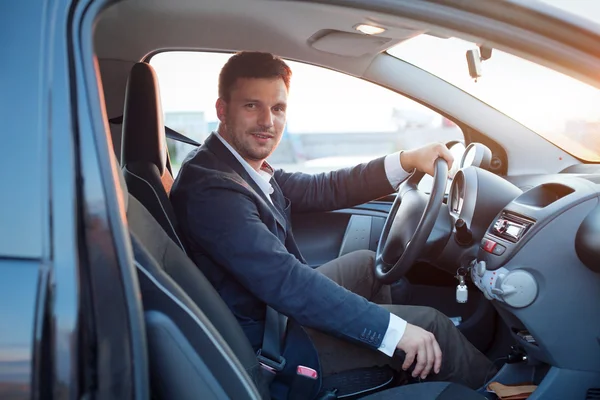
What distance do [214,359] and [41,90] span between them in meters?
0.50

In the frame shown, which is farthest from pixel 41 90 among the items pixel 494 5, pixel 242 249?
pixel 242 249

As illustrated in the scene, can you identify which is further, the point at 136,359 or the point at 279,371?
the point at 279,371

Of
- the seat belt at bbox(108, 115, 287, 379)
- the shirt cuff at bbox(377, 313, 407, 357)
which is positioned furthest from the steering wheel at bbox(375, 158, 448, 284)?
the seat belt at bbox(108, 115, 287, 379)

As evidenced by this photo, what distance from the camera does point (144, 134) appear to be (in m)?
1.64

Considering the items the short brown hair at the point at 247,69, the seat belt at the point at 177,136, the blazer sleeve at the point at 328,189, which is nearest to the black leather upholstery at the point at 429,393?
the blazer sleeve at the point at 328,189

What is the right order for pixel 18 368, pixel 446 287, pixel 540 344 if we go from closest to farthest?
1. pixel 18 368
2. pixel 540 344
3. pixel 446 287

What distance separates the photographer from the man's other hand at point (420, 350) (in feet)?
4.66

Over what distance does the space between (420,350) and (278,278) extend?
1.31 ft

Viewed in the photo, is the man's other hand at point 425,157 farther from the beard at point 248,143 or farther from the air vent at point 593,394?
the air vent at point 593,394

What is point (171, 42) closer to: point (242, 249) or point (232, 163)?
point (232, 163)

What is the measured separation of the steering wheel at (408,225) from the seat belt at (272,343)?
43cm

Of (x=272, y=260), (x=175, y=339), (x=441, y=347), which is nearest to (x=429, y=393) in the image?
(x=441, y=347)

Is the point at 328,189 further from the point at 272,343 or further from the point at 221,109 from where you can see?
the point at 272,343

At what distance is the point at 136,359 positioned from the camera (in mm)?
822
